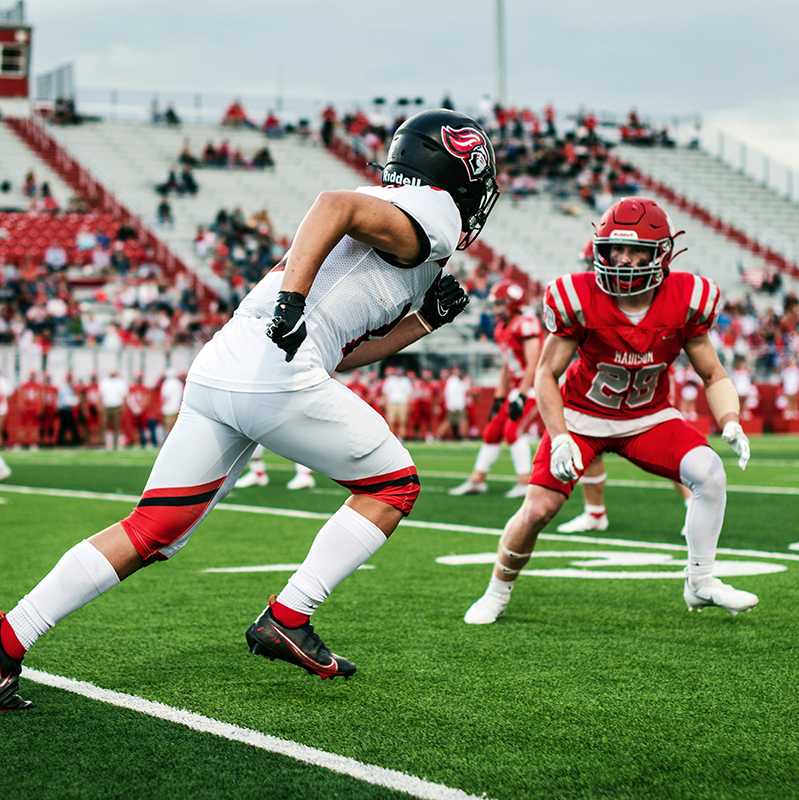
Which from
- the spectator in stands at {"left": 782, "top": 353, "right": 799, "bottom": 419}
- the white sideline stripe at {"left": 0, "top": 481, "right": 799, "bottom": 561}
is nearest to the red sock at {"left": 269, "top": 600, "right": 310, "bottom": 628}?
the white sideline stripe at {"left": 0, "top": 481, "right": 799, "bottom": 561}

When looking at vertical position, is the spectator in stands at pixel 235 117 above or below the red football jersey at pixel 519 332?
above

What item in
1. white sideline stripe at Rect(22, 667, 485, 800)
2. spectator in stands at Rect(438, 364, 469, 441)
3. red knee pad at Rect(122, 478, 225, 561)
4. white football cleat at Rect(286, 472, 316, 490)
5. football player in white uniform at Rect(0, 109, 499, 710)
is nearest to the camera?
white sideline stripe at Rect(22, 667, 485, 800)

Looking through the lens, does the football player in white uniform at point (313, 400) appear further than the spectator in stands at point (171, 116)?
No

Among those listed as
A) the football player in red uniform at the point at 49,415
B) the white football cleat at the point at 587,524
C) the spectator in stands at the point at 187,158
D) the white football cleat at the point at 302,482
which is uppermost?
the spectator in stands at the point at 187,158

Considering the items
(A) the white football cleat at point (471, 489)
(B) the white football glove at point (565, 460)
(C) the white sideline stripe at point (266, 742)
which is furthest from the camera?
(A) the white football cleat at point (471, 489)

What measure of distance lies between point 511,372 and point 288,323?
754cm

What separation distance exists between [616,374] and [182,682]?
2.29 meters

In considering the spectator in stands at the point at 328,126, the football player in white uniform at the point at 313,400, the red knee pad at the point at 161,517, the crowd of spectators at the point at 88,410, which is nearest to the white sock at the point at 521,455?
the football player in white uniform at the point at 313,400

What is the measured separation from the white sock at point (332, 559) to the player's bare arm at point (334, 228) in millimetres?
758

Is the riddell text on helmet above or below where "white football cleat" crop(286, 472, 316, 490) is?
above

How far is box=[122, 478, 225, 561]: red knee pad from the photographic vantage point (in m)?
3.20

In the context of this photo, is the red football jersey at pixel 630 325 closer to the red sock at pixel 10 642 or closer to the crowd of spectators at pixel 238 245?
the red sock at pixel 10 642

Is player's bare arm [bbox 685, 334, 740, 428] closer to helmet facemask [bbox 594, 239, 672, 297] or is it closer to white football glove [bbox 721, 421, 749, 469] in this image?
white football glove [bbox 721, 421, 749, 469]

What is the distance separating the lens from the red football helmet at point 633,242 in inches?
178
